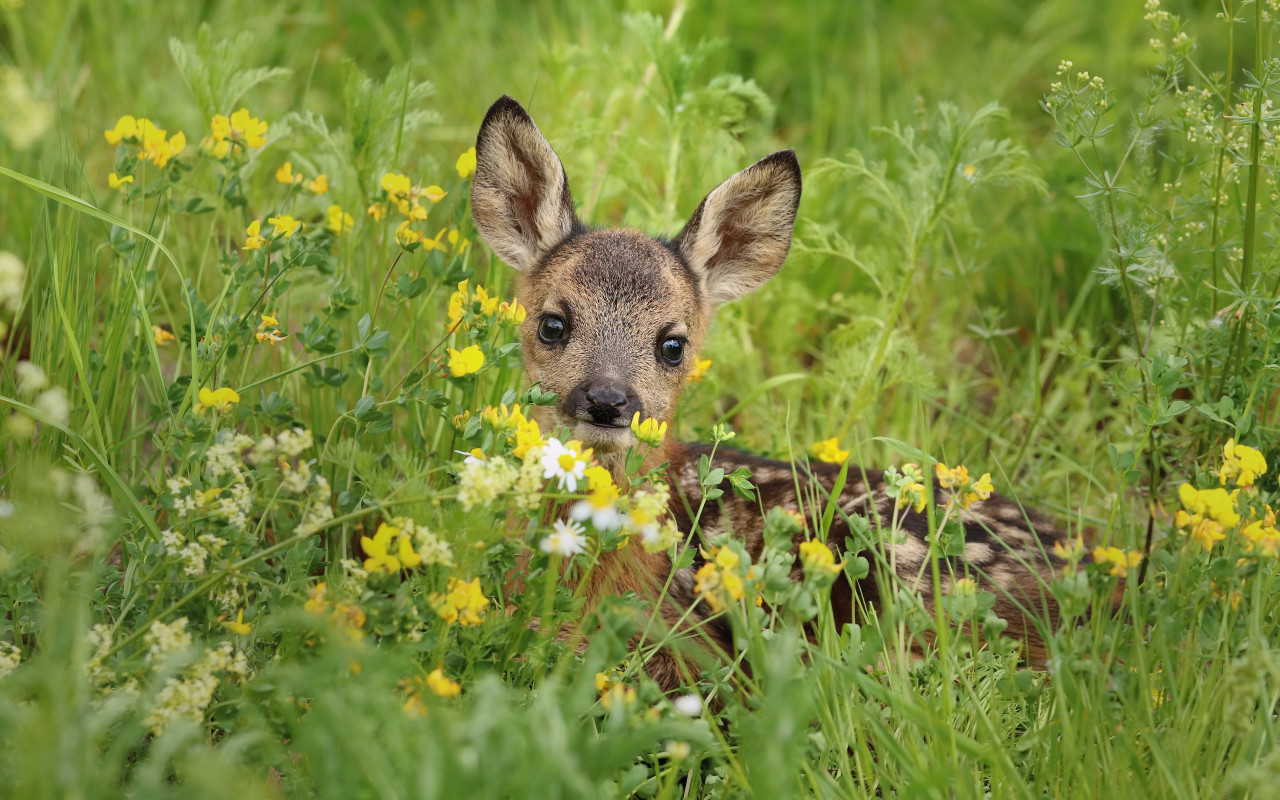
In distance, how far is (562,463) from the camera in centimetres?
246

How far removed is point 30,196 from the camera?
446cm

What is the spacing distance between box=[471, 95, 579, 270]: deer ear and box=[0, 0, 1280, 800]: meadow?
0.64 ft

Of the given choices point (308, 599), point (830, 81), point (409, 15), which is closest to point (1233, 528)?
point (308, 599)

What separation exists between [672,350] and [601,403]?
2.10ft

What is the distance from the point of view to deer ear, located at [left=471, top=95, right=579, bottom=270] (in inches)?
162

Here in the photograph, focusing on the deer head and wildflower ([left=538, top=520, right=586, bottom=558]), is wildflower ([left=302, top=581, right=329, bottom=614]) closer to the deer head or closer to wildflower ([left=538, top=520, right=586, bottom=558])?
wildflower ([left=538, top=520, right=586, bottom=558])

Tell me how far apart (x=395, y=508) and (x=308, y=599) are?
30 cm

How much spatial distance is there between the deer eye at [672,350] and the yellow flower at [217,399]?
1.71m

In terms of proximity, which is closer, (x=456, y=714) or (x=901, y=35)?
(x=456, y=714)

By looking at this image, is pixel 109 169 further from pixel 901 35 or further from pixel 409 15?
pixel 901 35

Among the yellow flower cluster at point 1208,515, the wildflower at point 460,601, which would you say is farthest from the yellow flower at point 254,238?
the yellow flower cluster at point 1208,515

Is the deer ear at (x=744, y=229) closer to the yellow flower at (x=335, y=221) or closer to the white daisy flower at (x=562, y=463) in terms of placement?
the yellow flower at (x=335, y=221)

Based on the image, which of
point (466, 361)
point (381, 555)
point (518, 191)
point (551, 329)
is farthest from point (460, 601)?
point (518, 191)

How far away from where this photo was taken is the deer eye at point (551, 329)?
13.3 ft
